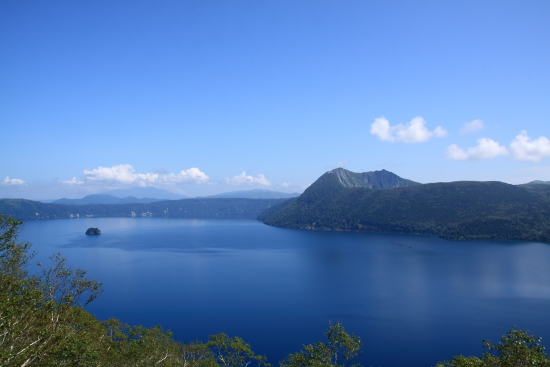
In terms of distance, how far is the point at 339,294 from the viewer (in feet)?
187

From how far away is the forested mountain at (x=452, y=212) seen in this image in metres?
126

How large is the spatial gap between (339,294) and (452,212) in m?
115

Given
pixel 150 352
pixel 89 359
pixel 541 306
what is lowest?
pixel 541 306

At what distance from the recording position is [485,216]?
137125mm

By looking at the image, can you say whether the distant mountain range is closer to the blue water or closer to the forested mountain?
the forested mountain

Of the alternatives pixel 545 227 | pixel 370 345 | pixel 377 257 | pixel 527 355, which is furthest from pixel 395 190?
pixel 527 355

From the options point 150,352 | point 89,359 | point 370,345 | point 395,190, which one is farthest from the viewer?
point 395,190

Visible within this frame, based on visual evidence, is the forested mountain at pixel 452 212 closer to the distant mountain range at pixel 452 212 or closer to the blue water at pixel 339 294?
the distant mountain range at pixel 452 212

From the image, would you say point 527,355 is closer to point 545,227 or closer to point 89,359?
point 89,359

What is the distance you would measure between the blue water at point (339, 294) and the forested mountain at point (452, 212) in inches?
902

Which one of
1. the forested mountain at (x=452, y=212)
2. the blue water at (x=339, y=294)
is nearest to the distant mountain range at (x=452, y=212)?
the forested mountain at (x=452, y=212)

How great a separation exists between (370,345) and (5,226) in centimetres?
3559

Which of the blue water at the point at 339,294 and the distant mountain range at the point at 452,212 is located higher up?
the distant mountain range at the point at 452,212

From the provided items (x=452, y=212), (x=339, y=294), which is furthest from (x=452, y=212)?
(x=339, y=294)
